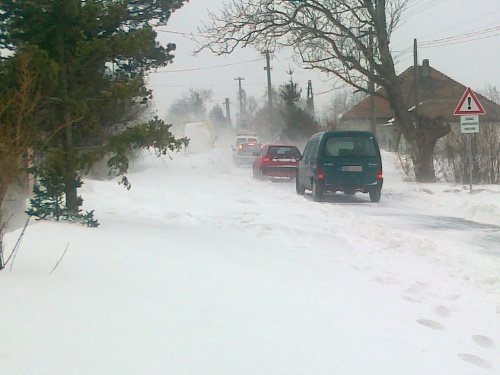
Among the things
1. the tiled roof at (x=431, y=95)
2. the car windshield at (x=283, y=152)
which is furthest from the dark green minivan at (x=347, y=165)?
the tiled roof at (x=431, y=95)

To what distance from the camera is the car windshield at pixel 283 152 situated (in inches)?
984

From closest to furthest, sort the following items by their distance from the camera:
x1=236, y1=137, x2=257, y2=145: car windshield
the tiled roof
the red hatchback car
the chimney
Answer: the red hatchback car, x1=236, y1=137, x2=257, y2=145: car windshield, the tiled roof, the chimney

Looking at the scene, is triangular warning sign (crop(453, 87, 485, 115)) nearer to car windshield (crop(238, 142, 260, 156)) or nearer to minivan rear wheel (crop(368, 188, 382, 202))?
minivan rear wheel (crop(368, 188, 382, 202))

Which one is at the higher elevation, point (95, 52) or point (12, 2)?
point (12, 2)

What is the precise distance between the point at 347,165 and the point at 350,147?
1.74 feet

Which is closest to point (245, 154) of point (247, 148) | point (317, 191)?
point (247, 148)

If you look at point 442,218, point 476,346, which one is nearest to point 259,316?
point 476,346

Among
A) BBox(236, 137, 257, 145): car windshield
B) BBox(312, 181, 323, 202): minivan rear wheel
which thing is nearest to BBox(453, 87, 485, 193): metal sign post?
BBox(312, 181, 323, 202): minivan rear wheel

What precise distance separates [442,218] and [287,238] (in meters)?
4.99

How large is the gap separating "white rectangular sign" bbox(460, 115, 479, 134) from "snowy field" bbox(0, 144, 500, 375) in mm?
6225

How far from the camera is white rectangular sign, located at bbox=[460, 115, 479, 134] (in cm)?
1573

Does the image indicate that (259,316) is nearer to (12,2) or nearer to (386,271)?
(386,271)

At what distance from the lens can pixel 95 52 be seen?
921cm

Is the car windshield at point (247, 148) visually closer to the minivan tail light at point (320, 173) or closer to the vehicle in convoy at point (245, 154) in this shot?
the vehicle in convoy at point (245, 154)
